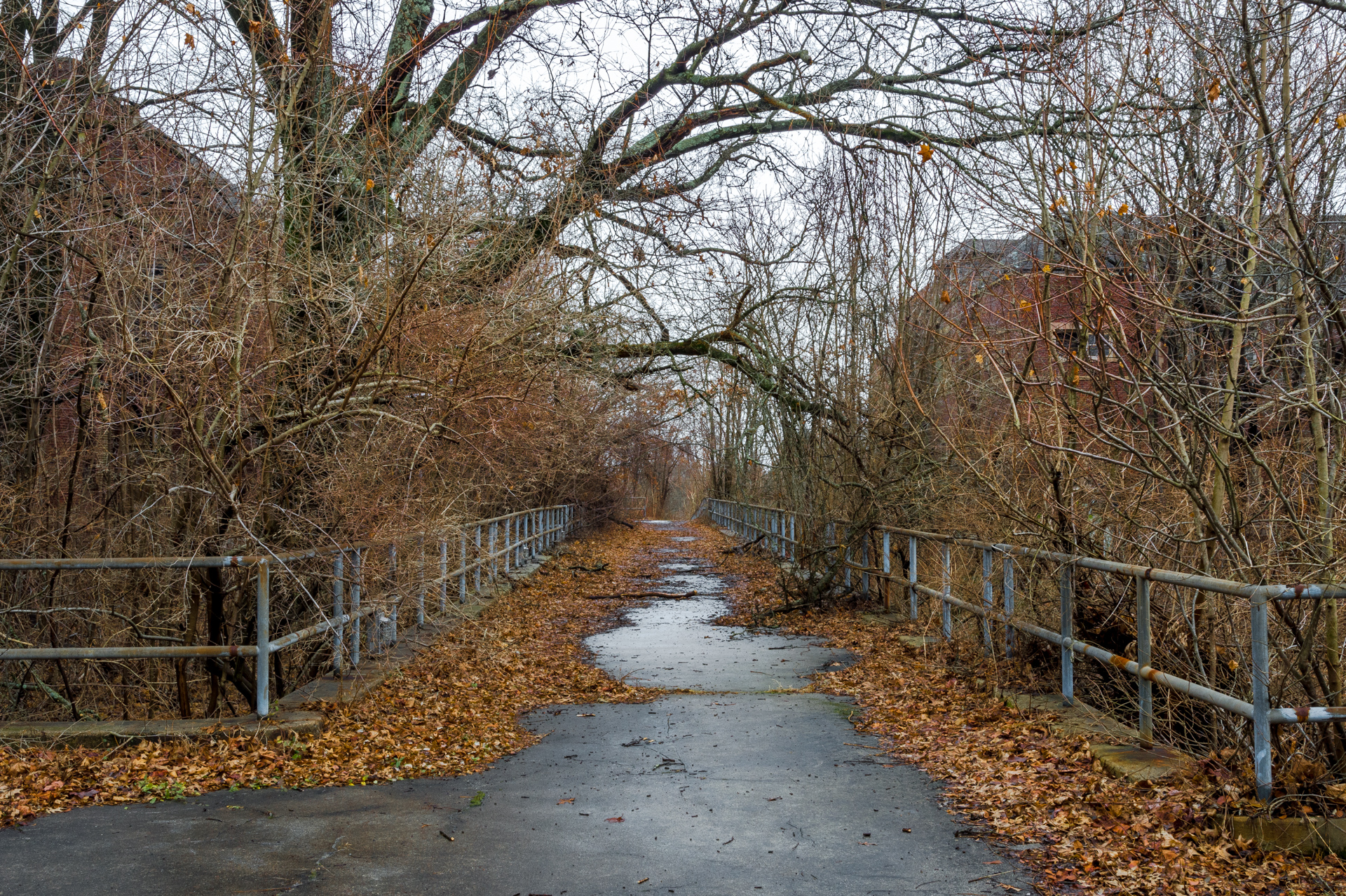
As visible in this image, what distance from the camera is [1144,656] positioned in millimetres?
5973

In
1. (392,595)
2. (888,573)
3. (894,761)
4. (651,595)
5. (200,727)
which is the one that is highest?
(392,595)

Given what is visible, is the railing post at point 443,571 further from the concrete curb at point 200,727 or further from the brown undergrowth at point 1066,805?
the brown undergrowth at point 1066,805

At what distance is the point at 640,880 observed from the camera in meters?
4.47

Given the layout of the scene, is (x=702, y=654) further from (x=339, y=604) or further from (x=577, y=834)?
(x=577, y=834)

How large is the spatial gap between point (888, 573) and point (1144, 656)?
7123 millimetres

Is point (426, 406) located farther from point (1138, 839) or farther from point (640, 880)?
point (1138, 839)

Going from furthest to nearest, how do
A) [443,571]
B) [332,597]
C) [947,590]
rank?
[443,571], [947,590], [332,597]

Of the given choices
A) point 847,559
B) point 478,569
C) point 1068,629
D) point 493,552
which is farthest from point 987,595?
point 493,552

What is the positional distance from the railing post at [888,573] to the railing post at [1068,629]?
5151 mm

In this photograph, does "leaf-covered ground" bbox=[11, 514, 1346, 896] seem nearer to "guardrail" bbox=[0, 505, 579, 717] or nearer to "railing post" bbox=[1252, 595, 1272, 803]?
"railing post" bbox=[1252, 595, 1272, 803]

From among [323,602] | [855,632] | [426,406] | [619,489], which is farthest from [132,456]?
[619,489]

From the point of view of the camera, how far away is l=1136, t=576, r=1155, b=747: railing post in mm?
5934

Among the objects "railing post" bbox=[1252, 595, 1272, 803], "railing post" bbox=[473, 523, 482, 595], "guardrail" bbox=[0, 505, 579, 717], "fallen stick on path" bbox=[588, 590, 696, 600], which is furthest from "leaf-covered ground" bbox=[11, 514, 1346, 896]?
"fallen stick on path" bbox=[588, 590, 696, 600]

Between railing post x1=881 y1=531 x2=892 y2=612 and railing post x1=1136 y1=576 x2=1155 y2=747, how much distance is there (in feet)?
20.8
